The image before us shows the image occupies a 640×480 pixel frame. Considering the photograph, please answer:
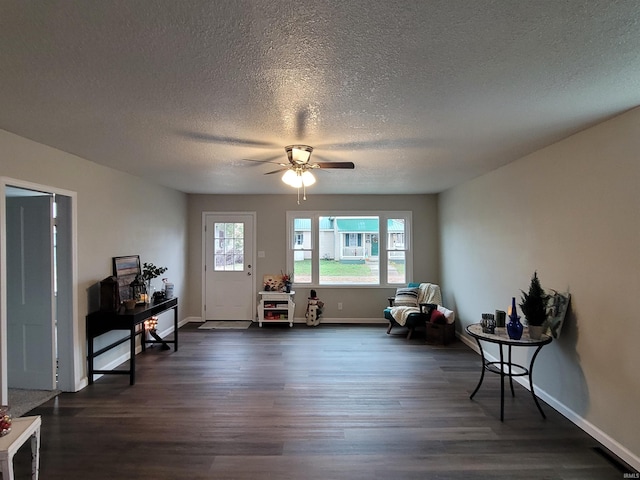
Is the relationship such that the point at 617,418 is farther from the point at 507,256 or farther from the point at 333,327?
the point at 333,327

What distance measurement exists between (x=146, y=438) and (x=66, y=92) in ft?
8.18

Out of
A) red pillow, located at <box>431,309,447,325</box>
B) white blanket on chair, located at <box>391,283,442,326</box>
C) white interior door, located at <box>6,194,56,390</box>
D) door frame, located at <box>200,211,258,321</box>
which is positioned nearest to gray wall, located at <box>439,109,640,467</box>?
red pillow, located at <box>431,309,447,325</box>

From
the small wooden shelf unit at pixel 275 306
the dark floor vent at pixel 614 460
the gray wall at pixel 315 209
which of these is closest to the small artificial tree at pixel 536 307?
the dark floor vent at pixel 614 460

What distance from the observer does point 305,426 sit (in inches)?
108

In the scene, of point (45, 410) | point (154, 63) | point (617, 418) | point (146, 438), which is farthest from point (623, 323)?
point (45, 410)

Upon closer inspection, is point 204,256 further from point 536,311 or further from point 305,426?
point 536,311

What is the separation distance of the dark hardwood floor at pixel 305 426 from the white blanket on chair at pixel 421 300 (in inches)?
40.2

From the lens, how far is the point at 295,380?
3650mm

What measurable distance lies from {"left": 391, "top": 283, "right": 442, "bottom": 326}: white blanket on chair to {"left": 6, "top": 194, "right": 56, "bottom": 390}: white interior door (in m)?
4.37

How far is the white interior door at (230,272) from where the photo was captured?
6.30m

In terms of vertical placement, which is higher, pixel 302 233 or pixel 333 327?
pixel 302 233

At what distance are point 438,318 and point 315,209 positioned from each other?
2.87 meters

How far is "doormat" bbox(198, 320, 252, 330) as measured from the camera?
229 inches

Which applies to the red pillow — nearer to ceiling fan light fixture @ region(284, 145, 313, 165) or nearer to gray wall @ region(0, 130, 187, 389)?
ceiling fan light fixture @ region(284, 145, 313, 165)
